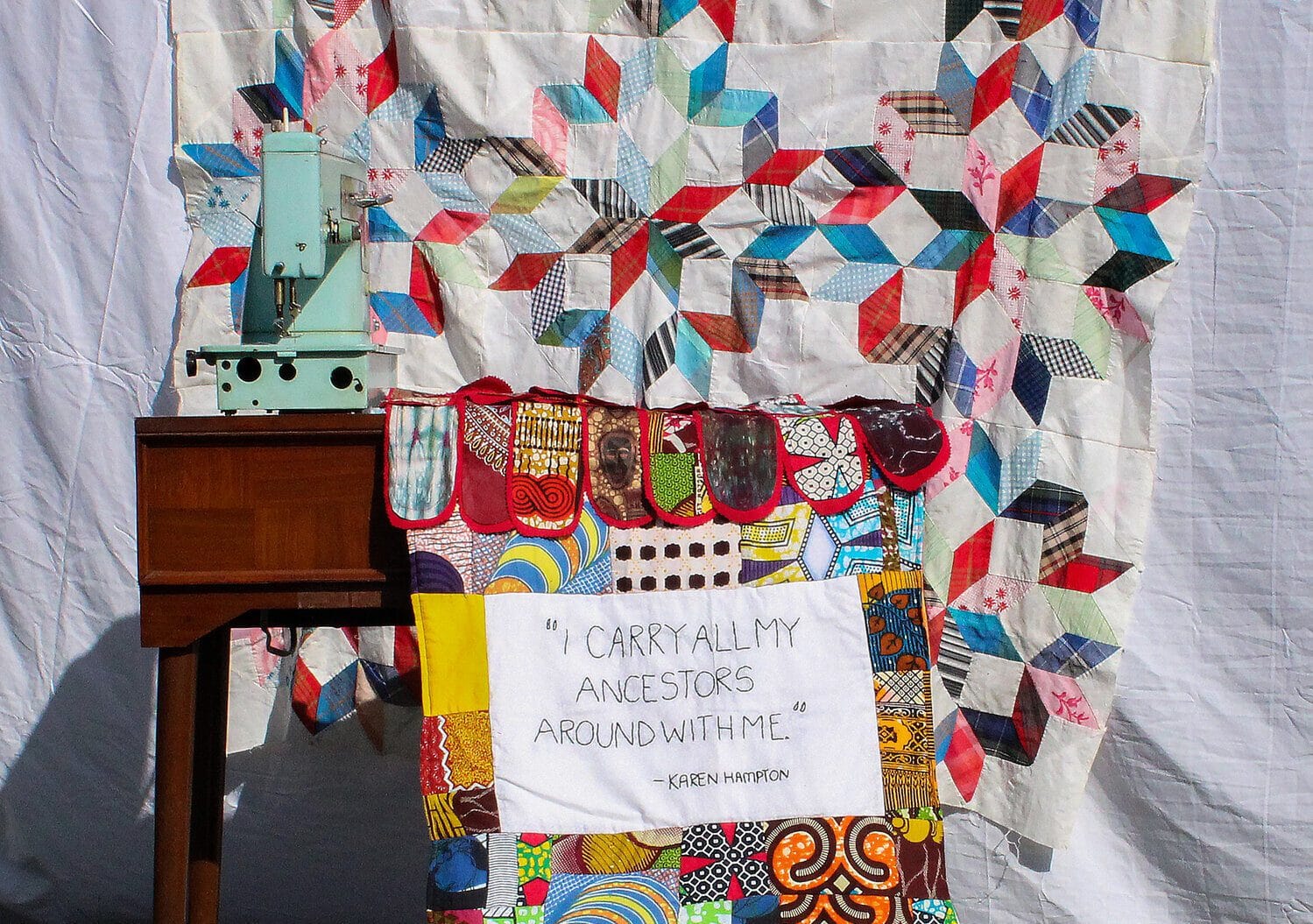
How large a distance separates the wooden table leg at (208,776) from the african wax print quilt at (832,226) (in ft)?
1.74

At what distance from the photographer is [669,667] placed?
1.44 m

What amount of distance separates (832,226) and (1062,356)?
423mm

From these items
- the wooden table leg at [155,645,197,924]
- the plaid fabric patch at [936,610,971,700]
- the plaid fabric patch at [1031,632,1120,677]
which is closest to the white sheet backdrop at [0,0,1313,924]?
the plaid fabric patch at [1031,632,1120,677]

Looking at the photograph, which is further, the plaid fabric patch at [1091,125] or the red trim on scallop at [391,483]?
the plaid fabric patch at [1091,125]

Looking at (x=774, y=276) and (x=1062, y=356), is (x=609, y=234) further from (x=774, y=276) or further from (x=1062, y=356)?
(x=1062, y=356)

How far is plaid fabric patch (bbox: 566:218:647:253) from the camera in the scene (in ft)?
6.41

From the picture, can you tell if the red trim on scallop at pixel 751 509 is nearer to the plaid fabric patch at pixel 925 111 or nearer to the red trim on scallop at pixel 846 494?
the red trim on scallop at pixel 846 494

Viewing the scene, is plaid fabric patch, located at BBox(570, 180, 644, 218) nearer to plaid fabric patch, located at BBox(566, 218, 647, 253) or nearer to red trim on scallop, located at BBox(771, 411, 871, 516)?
plaid fabric patch, located at BBox(566, 218, 647, 253)

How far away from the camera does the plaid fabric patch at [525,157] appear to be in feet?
6.39

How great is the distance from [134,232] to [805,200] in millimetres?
1162

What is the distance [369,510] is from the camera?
143 cm

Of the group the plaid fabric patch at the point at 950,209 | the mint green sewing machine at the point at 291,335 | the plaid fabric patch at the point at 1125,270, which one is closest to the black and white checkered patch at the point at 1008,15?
the plaid fabric patch at the point at 950,209

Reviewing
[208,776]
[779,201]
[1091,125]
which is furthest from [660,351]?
[208,776]

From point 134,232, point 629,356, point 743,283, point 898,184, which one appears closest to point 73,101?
point 134,232
